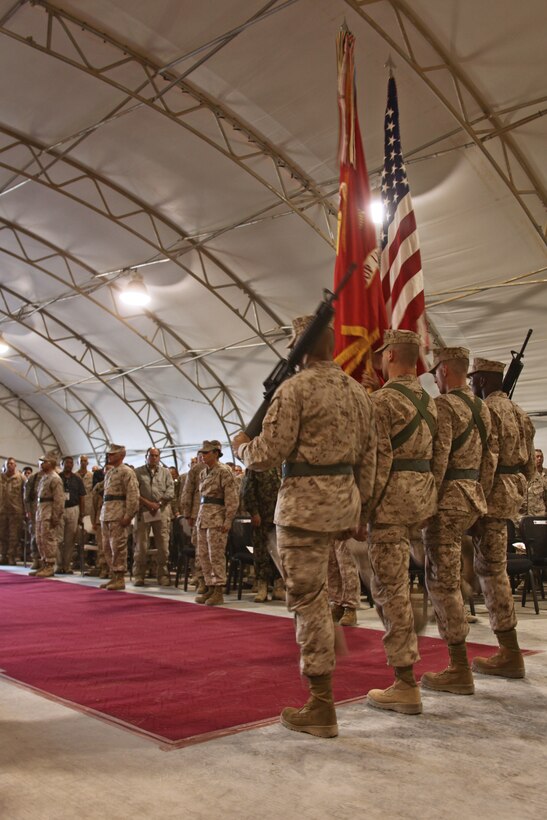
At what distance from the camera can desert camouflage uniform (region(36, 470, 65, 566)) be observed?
9.82 m

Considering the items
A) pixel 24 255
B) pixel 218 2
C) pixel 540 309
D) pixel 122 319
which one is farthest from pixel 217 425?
pixel 218 2

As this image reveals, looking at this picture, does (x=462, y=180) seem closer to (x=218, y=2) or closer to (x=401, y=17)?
(x=401, y=17)

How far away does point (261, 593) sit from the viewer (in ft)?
23.7

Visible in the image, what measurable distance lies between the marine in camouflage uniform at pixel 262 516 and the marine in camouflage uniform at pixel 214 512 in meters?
0.19

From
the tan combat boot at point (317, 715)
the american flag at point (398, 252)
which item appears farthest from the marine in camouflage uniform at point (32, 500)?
the tan combat boot at point (317, 715)

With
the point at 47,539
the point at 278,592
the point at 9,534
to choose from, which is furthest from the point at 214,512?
the point at 9,534

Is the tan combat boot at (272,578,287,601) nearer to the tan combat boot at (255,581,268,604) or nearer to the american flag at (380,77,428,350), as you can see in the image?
the tan combat boot at (255,581,268,604)

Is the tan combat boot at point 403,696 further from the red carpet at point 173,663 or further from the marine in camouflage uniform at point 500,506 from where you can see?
the marine in camouflage uniform at point 500,506

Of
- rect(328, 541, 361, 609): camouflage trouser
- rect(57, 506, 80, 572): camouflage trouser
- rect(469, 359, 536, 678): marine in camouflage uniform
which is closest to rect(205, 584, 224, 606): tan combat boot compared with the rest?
rect(328, 541, 361, 609): camouflage trouser

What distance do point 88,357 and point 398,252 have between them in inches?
605

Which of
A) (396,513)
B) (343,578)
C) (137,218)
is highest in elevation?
(137,218)

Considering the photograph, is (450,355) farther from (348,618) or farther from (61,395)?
(61,395)

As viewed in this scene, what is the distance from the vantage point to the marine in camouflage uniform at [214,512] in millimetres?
7145

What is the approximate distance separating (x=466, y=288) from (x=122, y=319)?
820cm
